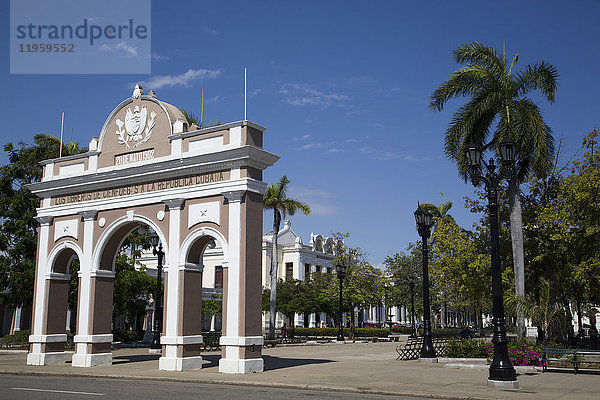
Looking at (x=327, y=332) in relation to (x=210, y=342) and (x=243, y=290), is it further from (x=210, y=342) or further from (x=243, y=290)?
(x=243, y=290)

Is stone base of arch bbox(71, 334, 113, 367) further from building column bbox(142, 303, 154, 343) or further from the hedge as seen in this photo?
the hedge

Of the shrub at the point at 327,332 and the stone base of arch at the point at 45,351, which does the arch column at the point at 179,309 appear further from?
the shrub at the point at 327,332

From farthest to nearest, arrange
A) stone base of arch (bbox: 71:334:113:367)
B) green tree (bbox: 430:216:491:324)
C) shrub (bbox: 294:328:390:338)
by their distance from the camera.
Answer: shrub (bbox: 294:328:390:338) → green tree (bbox: 430:216:491:324) → stone base of arch (bbox: 71:334:113:367)

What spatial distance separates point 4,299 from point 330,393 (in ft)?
91.8

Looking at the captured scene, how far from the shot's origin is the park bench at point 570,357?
17.2 meters

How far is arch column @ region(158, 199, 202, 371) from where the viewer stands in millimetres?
19281

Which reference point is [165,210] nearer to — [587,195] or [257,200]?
[257,200]

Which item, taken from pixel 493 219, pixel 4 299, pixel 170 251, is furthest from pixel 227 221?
pixel 4 299

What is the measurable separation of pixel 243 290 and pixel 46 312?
9921mm

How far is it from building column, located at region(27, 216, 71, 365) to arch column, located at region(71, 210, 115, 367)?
1.68 meters

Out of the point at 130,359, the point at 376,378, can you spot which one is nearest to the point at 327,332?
the point at 130,359

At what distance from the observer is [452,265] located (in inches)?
1177

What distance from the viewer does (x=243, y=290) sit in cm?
1855

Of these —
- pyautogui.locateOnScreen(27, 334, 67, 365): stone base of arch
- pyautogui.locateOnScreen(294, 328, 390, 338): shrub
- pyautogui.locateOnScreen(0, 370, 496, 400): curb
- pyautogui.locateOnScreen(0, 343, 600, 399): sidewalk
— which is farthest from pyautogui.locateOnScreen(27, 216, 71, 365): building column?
pyautogui.locateOnScreen(294, 328, 390, 338): shrub
